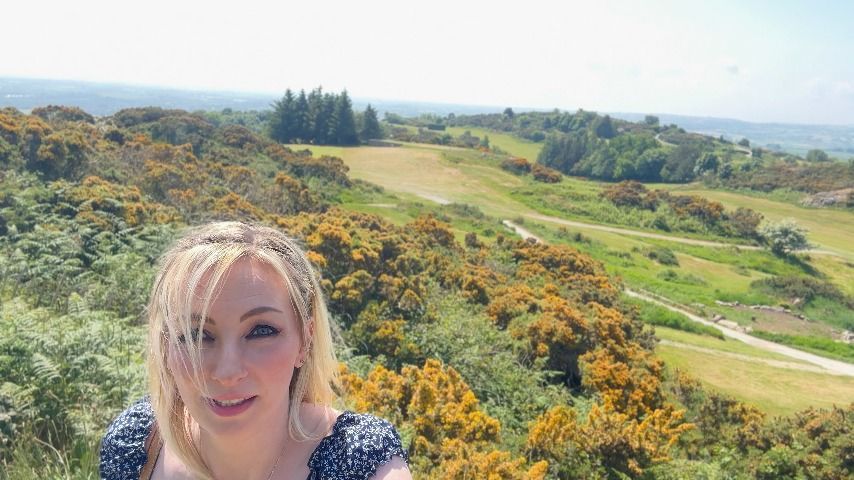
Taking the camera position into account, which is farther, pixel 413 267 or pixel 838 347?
pixel 838 347

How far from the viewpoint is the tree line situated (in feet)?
182

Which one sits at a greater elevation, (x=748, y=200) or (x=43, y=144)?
(x=43, y=144)

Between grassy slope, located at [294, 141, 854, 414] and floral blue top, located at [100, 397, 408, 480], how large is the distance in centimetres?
1424

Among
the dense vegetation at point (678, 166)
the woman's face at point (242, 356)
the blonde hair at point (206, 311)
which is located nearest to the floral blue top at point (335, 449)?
the blonde hair at point (206, 311)

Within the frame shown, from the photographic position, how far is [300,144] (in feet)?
179

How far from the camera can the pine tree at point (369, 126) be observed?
62.6m

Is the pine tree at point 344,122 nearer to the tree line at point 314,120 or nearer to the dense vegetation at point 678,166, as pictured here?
the tree line at point 314,120

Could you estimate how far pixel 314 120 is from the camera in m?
56.2

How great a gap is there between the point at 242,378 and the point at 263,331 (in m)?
0.15

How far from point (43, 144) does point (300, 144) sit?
1503 inches

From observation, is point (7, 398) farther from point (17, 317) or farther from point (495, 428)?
point (495, 428)

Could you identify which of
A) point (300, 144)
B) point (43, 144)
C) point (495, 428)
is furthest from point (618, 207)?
point (495, 428)

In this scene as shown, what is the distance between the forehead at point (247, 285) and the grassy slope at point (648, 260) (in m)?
14.6

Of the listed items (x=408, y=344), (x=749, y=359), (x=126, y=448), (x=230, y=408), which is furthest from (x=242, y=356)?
(x=749, y=359)
